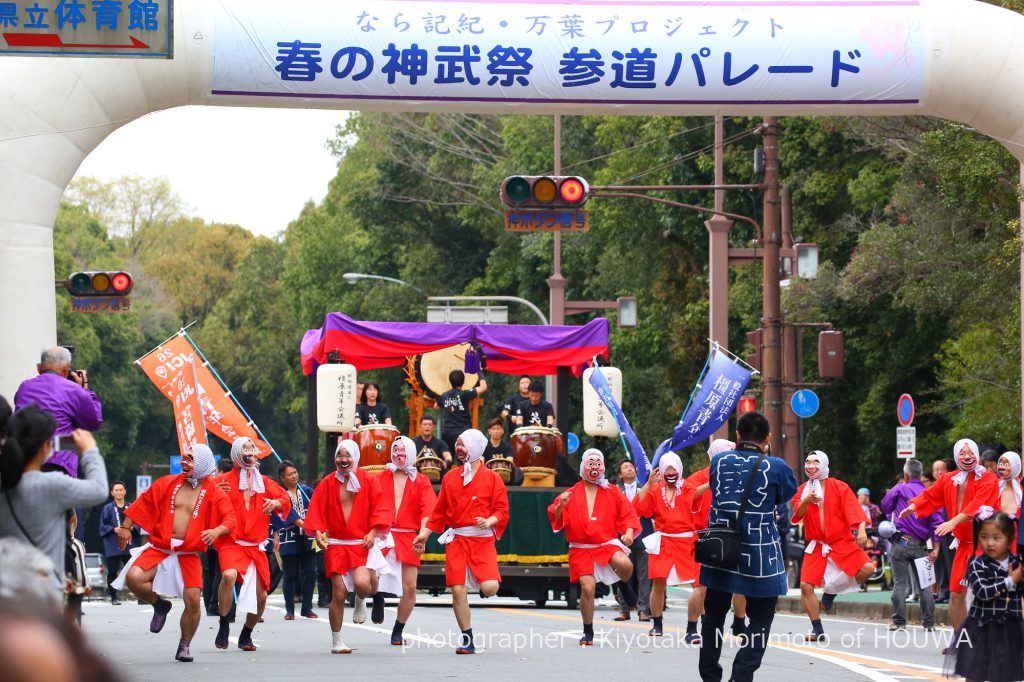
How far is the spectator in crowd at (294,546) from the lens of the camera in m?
21.6

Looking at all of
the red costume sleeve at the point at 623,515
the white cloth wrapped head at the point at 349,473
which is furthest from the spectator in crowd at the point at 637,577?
the white cloth wrapped head at the point at 349,473

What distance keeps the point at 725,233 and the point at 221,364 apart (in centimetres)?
5937

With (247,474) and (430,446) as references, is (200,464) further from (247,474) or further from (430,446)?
(430,446)

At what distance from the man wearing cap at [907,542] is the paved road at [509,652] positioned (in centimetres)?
32

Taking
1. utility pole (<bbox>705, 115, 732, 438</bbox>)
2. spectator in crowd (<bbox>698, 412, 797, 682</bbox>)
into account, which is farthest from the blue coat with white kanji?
utility pole (<bbox>705, 115, 732, 438</bbox>)

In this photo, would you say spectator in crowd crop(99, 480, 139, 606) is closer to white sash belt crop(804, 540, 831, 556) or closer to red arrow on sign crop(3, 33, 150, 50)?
white sash belt crop(804, 540, 831, 556)

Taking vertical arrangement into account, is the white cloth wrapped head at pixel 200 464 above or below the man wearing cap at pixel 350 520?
above

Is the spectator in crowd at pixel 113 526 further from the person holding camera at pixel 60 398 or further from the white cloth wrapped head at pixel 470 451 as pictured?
the person holding camera at pixel 60 398

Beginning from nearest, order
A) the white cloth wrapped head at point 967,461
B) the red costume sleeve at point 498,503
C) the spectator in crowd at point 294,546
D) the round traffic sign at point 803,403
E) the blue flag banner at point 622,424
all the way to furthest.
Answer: the white cloth wrapped head at point 967,461 → the red costume sleeve at point 498,503 → the blue flag banner at point 622,424 → the spectator in crowd at point 294,546 → the round traffic sign at point 803,403

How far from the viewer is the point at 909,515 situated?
62.6ft

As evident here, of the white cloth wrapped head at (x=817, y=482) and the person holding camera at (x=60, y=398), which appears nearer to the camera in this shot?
the person holding camera at (x=60, y=398)

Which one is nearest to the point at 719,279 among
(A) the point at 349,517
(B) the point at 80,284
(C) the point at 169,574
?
(B) the point at 80,284

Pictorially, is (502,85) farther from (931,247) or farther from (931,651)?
(931,247)

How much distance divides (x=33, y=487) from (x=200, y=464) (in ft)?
22.8
